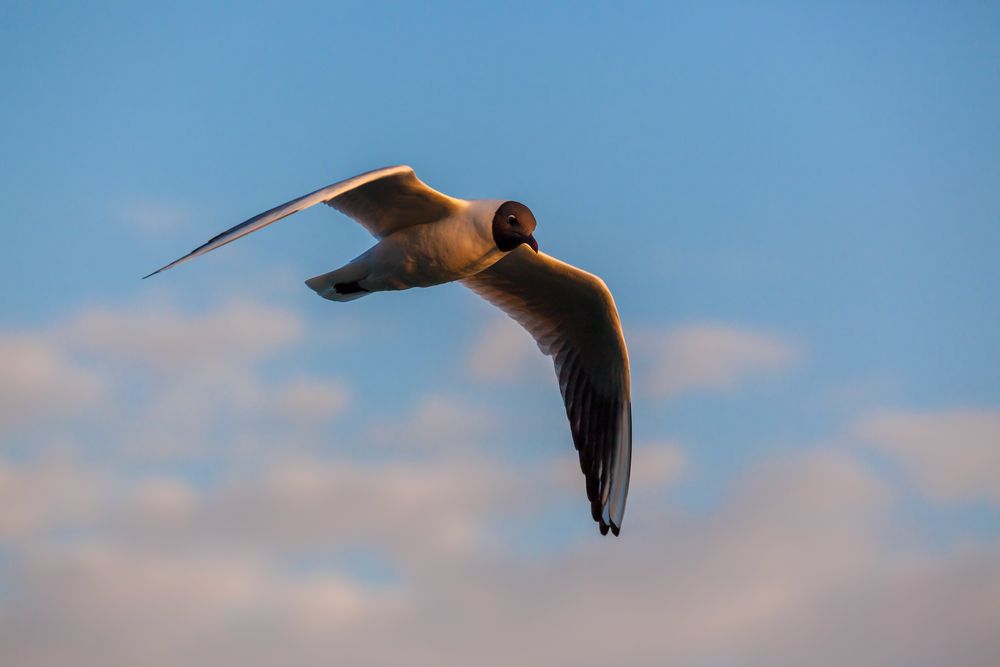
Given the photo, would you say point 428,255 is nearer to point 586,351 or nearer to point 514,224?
point 514,224

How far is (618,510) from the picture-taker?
44.6 feet

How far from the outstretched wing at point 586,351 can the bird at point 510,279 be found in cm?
1

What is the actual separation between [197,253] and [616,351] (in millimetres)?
5181

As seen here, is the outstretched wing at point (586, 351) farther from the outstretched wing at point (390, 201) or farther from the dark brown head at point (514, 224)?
the dark brown head at point (514, 224)

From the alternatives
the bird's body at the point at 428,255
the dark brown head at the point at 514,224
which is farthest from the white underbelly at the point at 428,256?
the dark brown head at the point at 514,224

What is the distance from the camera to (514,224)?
10781 millimetres

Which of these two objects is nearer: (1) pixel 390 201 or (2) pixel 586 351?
(1) pixel 390 201

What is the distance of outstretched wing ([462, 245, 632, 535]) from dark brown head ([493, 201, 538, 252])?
1.79m

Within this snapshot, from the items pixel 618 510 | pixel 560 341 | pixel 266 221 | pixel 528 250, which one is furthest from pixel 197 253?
pixel 618 510

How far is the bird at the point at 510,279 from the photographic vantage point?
10.9 m

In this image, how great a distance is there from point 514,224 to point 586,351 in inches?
111

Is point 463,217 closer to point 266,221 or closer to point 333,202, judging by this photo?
point 333,202

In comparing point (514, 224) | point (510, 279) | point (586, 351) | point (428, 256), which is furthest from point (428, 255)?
point (586, 351)

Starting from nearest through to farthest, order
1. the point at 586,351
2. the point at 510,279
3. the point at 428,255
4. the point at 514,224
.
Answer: the point at 514,224
the point at 428,255
the point at 510,279
the point at 586,351
